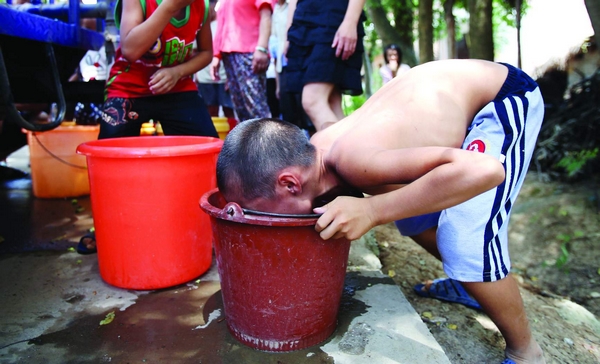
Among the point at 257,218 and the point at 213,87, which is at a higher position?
the point at 213,87

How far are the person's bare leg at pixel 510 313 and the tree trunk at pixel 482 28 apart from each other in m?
5.81

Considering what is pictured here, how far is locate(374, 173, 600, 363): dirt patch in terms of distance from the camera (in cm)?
189

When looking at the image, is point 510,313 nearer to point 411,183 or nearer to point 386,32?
point 411,183

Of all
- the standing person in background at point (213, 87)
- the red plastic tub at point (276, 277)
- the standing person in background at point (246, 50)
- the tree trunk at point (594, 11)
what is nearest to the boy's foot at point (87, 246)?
the red plastic tub at point (276, 277)

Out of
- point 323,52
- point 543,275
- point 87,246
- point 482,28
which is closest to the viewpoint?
point 87,246

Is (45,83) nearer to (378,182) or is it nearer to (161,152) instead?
(161,152)

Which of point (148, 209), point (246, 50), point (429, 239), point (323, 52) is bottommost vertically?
point (429, 239)

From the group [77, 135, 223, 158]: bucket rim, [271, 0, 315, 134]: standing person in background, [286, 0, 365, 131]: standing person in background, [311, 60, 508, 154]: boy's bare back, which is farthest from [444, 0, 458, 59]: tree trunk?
[77, 135, 223, 158]: bucket rim

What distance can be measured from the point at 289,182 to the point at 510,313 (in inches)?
34.6

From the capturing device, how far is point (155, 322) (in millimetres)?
1712

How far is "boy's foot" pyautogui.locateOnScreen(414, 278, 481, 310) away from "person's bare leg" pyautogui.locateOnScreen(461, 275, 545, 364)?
0.47 m

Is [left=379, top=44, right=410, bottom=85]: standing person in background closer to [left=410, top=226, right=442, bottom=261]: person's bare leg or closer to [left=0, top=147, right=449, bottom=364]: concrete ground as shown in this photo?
[left=0, top=147, right=449, bottom=364]: concrete ground

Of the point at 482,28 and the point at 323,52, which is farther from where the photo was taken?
the point at 482,28

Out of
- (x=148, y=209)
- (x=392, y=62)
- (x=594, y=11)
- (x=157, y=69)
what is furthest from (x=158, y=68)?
(x=392, y=62)
